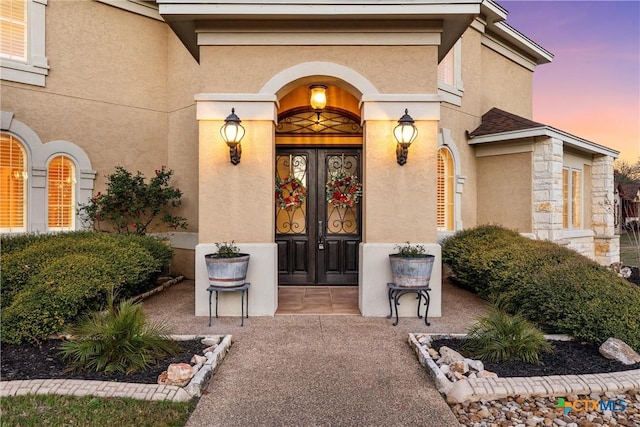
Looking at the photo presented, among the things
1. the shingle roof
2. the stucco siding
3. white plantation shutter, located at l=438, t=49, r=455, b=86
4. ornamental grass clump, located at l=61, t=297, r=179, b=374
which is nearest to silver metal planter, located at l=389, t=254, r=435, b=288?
ornamental grass clump, located at l=61, t=297, r=179, b=374

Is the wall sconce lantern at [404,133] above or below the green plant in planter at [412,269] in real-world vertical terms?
above

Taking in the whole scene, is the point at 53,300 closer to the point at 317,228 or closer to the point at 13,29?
the point at 317,228

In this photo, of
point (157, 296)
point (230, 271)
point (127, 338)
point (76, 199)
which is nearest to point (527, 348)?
point (230, 271)

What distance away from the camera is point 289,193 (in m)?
6.91

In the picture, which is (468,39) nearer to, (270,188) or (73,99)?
(270,188)

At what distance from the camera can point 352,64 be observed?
5.36 meters

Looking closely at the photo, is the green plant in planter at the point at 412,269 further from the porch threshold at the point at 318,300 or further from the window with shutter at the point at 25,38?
the window with shutter at the point at 25,38

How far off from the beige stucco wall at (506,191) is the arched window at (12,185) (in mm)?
9990

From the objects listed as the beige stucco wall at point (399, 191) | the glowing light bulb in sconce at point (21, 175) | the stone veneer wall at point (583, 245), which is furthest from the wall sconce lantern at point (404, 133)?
the glowing light bulb in sconce at point (21, 175)

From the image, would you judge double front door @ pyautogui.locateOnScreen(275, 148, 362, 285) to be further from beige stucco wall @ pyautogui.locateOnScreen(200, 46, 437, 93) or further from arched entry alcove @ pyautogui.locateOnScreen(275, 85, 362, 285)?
beige stucco wall @ pyautogui.locateOnScreen(200, 46, 437, 93)

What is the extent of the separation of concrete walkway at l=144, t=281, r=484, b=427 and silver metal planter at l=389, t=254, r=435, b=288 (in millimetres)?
590

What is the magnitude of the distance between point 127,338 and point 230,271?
158 cm

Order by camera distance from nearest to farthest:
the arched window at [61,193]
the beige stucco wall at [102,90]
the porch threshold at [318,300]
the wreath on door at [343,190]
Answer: the porch threshold at [318,300] → the wreath on door at [343,190] → the beige stucco wall at [102,90] → the arched window at [61,193]

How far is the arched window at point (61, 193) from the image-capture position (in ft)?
23.7
